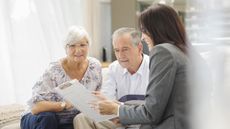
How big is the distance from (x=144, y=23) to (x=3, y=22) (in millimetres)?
1623

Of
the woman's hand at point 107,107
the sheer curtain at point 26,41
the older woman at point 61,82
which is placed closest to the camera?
the woman's hand at point 107,107

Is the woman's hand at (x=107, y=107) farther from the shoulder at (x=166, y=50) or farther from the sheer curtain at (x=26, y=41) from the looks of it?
the sheer curtain at (x=26, y=41)

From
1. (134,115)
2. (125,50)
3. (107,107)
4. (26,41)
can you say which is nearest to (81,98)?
(107,107)

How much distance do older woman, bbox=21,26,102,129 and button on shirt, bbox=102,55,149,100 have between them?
0.09 metres

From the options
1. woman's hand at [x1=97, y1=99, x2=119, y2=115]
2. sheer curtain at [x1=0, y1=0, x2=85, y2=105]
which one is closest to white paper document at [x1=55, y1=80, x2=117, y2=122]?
woman's hand at [x1=97, y1=99, x2=119, y2=115]

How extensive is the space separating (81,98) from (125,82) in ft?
1.71

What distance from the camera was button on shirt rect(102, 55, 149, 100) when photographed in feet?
6.70

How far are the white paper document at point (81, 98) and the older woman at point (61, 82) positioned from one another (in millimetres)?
307

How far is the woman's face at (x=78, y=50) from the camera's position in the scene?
6.82 feet

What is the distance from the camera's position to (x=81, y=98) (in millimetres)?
1621

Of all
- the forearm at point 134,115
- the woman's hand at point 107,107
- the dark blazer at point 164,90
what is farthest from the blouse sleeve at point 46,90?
the dark blazer at point 164,90

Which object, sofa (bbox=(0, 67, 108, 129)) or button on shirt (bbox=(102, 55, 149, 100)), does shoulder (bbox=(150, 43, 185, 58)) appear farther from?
sofa (bbox=(0, 67, 108, 129))

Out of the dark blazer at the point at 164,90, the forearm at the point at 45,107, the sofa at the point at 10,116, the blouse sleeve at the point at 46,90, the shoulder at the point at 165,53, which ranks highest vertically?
the shoulder at the point at 165,53

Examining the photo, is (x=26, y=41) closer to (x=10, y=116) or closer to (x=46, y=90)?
(x=10, y=116)
